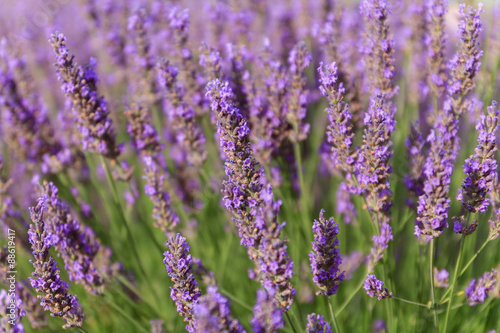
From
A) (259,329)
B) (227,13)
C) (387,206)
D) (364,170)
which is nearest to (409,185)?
(387,206)

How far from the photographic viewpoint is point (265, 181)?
2.69 m

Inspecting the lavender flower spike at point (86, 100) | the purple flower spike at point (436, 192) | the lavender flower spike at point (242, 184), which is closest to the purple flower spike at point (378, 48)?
the purple flower spike at point (436, 192)

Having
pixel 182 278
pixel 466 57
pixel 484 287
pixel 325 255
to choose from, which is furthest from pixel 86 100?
pixel 484 287

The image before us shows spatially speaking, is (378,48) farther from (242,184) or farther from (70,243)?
(70,243)

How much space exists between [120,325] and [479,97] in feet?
9.14

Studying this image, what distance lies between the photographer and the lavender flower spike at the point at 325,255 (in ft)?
6.04

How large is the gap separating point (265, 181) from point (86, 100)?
3.54 ft

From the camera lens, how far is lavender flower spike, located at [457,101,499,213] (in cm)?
191

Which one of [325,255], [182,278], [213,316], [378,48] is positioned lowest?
[213,316]

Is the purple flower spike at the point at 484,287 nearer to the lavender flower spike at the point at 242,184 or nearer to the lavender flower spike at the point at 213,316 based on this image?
the lavender flower spike at the point at 242,184

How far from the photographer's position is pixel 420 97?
3.81 m

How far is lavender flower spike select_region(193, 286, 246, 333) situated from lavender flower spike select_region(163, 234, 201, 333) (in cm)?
25

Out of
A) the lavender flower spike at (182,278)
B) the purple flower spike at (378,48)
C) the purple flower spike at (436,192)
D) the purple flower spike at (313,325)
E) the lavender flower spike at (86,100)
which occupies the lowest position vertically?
the purple flower spike at (313,325)

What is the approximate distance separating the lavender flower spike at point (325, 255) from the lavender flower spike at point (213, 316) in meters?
0.43
